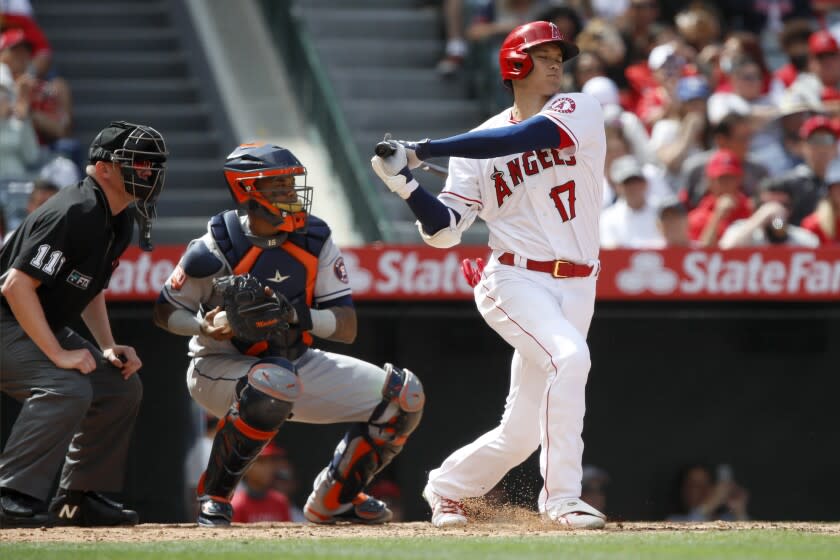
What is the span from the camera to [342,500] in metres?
6.30

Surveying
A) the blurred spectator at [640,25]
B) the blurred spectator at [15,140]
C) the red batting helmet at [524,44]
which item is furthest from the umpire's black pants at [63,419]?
the blurred spectator at [640,25]

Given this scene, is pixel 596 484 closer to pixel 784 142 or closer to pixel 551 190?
pixel 551 190

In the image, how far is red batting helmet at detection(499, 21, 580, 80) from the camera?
5855 millimetres

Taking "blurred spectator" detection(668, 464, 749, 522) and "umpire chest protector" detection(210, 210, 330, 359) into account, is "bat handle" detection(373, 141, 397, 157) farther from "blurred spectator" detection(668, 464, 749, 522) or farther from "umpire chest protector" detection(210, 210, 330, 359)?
"blurred spectator" detection(668, 464, 749, 522)

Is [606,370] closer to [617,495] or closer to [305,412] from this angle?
[617,495]

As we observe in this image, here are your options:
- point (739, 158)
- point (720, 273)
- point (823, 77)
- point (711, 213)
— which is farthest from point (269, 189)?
point (823, 77)

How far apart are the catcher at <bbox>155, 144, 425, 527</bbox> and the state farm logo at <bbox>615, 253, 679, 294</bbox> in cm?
239

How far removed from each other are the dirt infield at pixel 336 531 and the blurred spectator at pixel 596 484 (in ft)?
7.28

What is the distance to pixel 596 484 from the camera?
849 centimetres

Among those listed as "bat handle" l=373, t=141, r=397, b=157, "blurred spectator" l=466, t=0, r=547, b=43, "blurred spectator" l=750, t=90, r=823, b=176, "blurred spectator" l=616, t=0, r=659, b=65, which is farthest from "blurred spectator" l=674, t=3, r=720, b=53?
"bat handle" l=373, t=141, r=397, b=157

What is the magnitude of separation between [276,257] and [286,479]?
2.65 metres

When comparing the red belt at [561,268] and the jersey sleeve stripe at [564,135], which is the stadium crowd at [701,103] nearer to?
the red belt at [561,268]

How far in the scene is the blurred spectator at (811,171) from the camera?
9469 millimetres

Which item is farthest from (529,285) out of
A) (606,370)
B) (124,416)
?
(606,370)
